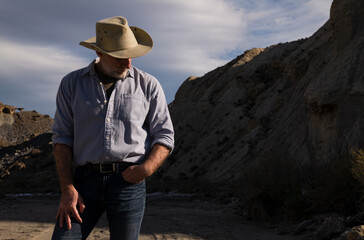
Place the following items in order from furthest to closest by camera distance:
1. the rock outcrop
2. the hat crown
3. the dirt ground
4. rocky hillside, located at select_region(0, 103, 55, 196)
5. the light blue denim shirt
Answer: the rock outcrop
rocky hillside, located at select_region(0, 103, 55, 196)
the dirt ground
the hat crown
the light blue denim shirt

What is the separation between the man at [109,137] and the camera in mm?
2545

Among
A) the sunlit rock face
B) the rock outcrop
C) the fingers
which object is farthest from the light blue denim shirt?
the rock outcrop

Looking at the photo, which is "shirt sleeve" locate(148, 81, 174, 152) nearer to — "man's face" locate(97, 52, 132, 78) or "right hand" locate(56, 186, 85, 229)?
"man's face" locate(97, 52, 132, 78)

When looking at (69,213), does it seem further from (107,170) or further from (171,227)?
(171,227)

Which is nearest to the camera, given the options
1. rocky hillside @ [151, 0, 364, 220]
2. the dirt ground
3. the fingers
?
the fingers

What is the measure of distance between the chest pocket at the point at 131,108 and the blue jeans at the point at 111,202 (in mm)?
365

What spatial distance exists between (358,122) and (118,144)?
12.1 meters

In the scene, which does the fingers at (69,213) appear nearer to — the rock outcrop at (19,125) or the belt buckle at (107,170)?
the belt buckle at (107,170)

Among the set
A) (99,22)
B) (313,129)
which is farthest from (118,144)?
(313,129)

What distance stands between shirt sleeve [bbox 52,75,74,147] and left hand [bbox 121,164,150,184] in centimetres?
43

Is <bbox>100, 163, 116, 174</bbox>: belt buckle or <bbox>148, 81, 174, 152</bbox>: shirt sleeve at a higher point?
<bbox>148, 81, 174, 152</bbox>: shirt sleeve

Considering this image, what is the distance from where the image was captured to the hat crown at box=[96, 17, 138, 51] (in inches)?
107

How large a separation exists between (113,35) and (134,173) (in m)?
0.90

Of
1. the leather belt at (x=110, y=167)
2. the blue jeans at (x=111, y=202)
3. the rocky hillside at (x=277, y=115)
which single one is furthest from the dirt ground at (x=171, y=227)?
the leather belt at (x=110, y=167)
